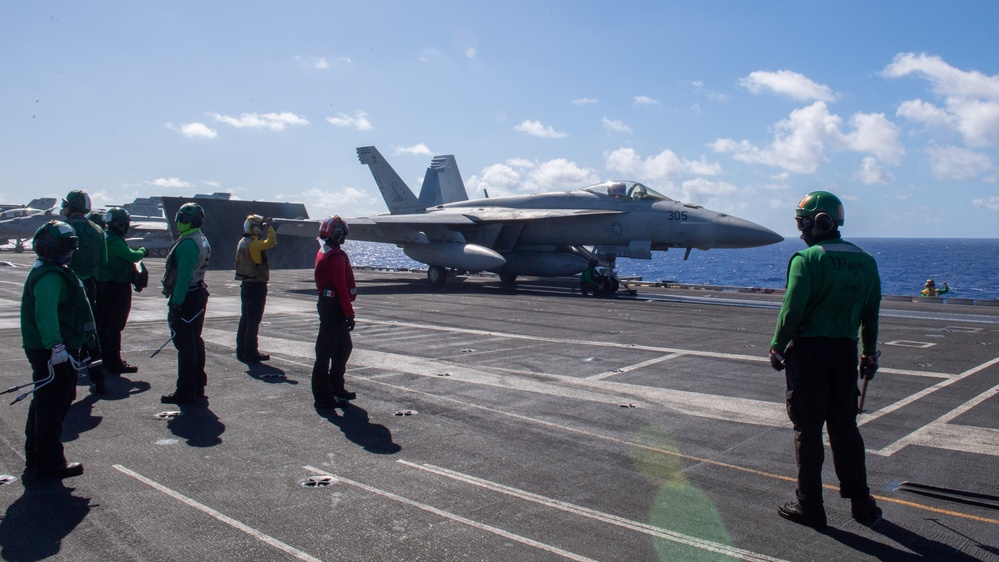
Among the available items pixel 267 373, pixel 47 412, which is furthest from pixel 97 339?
pixel 47 412

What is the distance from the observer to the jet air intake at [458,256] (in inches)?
987

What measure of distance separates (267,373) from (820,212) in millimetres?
7088

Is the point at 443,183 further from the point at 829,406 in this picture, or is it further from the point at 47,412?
the point at 829,406

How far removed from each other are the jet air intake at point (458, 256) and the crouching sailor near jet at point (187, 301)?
17074 millimetres

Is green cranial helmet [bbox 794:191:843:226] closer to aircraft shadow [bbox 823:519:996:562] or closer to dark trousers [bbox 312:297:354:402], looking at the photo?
aircraft shadow [bbox 823:519:996:562]

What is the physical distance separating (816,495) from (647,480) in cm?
123

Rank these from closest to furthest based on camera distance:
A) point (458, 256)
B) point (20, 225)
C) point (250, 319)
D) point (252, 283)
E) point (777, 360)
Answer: point (777, 360), point (250, 319), point (252, 283), point (458, 256), point (20, 225)

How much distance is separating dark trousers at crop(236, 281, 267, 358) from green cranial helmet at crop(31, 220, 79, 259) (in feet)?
15.2

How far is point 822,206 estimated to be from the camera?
5.18 meters

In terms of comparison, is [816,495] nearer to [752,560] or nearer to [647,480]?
[752,560]

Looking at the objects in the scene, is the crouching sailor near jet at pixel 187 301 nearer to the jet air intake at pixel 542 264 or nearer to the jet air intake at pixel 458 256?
the jet air intake at pixel 458 256

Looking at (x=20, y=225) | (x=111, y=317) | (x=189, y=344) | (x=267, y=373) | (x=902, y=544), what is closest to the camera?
(x=902, y=544)

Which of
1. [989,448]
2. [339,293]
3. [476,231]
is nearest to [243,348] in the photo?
[339,293]

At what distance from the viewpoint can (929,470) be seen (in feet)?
19.1
